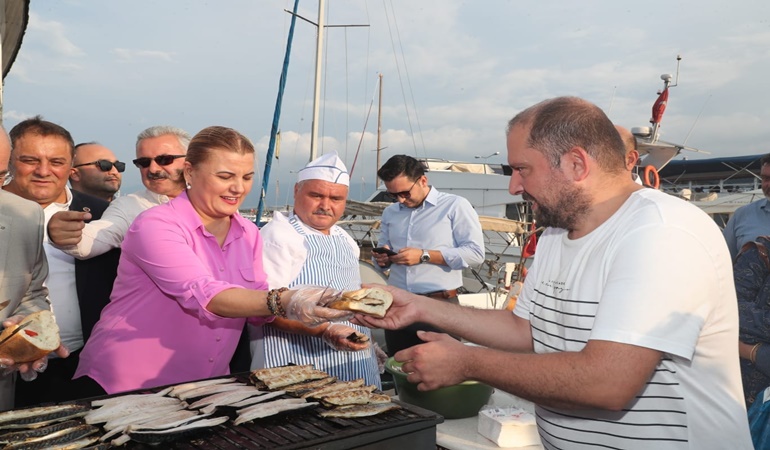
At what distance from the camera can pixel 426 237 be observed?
607 centimetres

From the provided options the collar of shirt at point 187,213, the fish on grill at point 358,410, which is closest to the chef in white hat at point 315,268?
the collar of shirt at point 187,213

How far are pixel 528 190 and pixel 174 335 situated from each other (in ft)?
6.07

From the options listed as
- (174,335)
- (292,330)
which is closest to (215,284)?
(174,335)

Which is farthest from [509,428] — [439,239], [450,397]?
[439,239]

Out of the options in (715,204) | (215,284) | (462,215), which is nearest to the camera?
(215,284)

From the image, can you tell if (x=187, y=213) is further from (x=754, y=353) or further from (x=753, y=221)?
(x=753, y=221)

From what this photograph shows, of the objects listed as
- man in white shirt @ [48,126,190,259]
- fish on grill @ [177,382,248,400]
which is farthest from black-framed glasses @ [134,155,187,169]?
fish on grill @ [177,382,248,400]

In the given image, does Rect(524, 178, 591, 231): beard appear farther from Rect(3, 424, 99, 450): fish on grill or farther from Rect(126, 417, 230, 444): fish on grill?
Rect(3, 424, 99, 450): fish on grill

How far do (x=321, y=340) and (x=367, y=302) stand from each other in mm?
803

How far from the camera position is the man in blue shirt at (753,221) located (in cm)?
485

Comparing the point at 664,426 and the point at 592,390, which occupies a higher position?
the point at 592,390

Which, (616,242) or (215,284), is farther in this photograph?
(215,284)

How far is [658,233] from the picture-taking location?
1.86m

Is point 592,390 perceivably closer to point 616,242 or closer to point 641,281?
point 641,281
